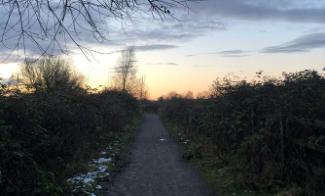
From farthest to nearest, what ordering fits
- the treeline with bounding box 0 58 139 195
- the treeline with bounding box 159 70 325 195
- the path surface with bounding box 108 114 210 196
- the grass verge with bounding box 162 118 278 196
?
the path surface with bounding box 108 114 210 196, the grass verge with bounding box 162 118 278 196, the treeline with bounding box 159 70 325 195, the treeline with bounding box 0 58 139 195

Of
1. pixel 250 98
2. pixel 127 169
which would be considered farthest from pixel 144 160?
pixel 250 98

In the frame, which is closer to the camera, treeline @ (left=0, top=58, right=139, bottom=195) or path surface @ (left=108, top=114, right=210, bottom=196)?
treeline @ (left=0, top=58, right=139, bottom=195)

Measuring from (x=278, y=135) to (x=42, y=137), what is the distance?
559 centimetres

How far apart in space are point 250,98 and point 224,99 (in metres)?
2.14

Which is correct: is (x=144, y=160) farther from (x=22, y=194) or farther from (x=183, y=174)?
(x=22, y=194)

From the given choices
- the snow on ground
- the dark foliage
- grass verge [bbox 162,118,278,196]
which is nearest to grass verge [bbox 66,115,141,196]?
the snow on ground

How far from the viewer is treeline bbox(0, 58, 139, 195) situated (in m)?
8.70

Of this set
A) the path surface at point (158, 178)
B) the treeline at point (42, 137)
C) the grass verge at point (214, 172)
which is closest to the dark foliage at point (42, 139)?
the treeline at point (42, 137)

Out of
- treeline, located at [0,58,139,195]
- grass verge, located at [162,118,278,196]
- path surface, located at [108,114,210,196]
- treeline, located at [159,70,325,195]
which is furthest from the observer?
path surface, located at [108,114,210,196]

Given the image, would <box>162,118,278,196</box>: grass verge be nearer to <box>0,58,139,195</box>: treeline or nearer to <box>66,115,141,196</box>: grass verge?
<box>66,115,141,196</box>: grass verge

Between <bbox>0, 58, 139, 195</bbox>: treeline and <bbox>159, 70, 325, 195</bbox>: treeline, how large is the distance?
14.4 feet

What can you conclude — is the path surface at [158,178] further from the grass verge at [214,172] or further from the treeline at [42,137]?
the treeline at [42,137]

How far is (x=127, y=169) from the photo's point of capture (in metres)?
16.5

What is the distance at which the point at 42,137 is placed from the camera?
11.8 meters
